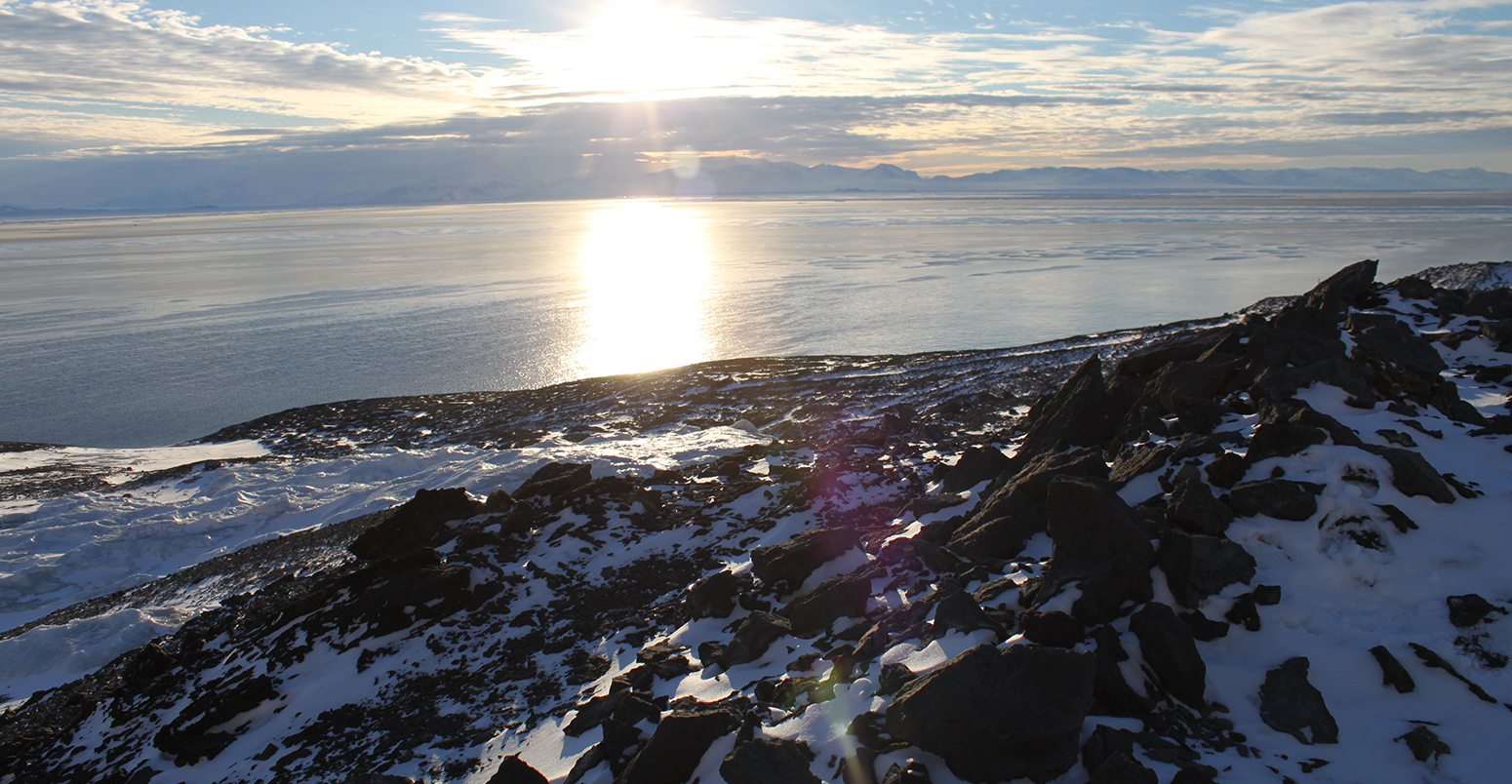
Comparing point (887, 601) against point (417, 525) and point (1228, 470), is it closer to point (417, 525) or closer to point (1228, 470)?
point (1228, 470)

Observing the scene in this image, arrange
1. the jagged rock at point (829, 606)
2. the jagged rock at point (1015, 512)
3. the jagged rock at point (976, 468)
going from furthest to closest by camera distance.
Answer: the jagged rock at point (976, 468) < the jagged rock at point (1015, 512) < the jagged rock at point (829, 606)

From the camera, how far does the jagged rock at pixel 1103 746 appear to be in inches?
161

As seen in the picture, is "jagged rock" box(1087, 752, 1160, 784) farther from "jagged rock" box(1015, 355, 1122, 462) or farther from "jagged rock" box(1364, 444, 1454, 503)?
"jagged rock" box(1015, 355, 1122, 462)

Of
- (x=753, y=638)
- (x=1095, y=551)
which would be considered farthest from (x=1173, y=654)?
(x=753, y=638)

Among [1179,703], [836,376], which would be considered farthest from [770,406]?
[1179,703]

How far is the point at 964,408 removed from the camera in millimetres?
13453

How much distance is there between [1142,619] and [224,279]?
44076 mm

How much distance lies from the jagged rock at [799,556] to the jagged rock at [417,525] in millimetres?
3829

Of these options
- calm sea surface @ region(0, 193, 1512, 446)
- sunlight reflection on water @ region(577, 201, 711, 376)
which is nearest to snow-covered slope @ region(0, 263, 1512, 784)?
calm sea surface @ region(0, 193, 1512, 446)

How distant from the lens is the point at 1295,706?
14.2 ft

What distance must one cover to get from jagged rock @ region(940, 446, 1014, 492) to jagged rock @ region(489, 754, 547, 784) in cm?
512

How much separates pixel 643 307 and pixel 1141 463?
Answer: 2427 centimetres

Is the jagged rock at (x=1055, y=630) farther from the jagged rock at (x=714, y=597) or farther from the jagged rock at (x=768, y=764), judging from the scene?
the jagged rock at (x=714, y=597)

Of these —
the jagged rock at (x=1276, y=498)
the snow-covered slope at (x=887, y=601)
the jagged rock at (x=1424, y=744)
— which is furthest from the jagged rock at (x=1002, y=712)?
the jagged rock at (x=1276, y=498)
